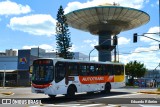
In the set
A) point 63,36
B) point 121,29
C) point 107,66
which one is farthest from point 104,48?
point 107,66

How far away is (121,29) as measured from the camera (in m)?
93.4

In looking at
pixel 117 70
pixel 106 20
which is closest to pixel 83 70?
pixel 117 70

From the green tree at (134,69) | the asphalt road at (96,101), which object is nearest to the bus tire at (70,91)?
the asphalt road at (96,101)

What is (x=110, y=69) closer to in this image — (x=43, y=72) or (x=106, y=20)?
(x=43, y=72)

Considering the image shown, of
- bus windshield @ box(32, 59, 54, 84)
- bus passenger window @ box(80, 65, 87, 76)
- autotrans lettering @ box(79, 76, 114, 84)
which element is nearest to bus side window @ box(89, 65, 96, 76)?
autotrans lettering @ box(79, 76, 114, 84)

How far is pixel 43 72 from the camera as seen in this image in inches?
925

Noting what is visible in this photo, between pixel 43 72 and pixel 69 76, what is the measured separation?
2176 mm

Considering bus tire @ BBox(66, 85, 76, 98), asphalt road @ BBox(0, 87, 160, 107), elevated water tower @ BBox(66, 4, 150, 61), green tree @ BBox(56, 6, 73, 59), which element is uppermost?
elevated water tower @ BBox(66, 4, 150, 61)

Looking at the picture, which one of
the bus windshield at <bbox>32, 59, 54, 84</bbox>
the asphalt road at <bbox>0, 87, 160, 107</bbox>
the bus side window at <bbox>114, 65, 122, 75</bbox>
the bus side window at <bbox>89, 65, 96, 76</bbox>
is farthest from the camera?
the bus side window at <bbox>114, 65, 122, 75</bbox>

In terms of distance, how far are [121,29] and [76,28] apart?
52.7 feet

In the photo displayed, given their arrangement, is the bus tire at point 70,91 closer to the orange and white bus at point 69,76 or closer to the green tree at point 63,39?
the orange and white bus at point 69,76

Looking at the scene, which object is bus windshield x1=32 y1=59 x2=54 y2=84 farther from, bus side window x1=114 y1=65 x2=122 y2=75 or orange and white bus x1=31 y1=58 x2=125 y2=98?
bus side window x1=114 y1=65 x2=122 y2=75

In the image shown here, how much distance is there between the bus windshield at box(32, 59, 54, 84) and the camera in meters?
23.1

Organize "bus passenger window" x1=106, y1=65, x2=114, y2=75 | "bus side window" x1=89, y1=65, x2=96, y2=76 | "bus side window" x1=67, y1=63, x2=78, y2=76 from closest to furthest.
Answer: "bus side window" x1=67, y1=63, x2=78, y2=76 < "bus side window" x1=89, y1=65, x2=96, y2=76 < "bus passenger window" x1=106, y1=65, x2=114, y2=75
